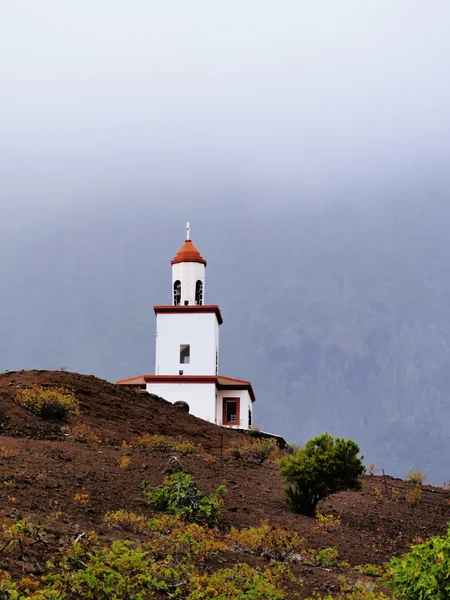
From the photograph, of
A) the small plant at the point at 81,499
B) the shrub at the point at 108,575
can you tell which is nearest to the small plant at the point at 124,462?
the small plant at the point at 81,499

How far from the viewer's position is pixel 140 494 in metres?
16.2

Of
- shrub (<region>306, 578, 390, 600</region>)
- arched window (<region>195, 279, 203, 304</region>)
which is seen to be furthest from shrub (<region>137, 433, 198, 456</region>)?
arched window (<region>195, 279, 203, 304</region>)

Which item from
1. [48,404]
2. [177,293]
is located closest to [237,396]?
[177,293]

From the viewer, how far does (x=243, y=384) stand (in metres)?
44.8

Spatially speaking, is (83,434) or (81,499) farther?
(83,434)

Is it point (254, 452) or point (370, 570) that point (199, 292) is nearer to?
point (254, 452)

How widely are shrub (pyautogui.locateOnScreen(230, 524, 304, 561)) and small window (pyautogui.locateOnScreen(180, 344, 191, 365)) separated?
1248 inches

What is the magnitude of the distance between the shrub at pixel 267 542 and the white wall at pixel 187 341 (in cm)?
3093

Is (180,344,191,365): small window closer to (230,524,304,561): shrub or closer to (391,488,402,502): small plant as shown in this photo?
(391,488,402,502): small plant

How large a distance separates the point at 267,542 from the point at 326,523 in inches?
131

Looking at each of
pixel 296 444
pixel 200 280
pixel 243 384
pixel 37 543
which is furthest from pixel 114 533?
pixel 200 280

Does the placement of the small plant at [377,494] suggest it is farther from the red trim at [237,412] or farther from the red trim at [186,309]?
the red trim at [186,309]

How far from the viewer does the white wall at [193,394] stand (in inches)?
1713

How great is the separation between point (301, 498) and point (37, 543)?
27.4ft
